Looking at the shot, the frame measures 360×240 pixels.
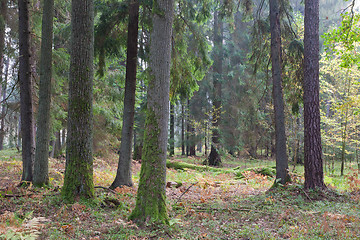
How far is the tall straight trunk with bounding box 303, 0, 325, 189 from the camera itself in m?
7.31

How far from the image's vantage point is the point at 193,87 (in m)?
9.02

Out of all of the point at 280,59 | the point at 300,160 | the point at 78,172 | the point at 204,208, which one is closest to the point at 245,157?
the point at 300,160

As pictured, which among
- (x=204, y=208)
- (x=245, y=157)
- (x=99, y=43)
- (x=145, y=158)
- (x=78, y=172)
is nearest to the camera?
(x=145, y=158)

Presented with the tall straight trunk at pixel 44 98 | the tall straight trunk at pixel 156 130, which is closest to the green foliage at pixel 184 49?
the tall straight trunk at pixel 156 130

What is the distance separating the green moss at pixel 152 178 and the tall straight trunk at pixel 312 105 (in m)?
4.80

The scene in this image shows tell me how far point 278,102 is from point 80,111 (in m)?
6.03

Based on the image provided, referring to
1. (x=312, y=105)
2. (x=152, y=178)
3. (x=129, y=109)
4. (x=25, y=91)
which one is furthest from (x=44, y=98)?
(x=312, y=105)

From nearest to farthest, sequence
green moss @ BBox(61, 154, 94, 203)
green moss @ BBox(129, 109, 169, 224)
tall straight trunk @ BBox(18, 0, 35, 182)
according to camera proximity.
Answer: green moss @ BBox(129, 109, 169, 224)
green moss @ BBox(61, 154, 94, 203)
tall straight trunk @ BBox(18, 0, 35, 182)

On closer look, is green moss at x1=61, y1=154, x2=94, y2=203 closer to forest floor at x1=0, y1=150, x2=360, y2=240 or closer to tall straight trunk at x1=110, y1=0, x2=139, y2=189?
forest floor at x1=0, y1=150, x2=360, y2=240

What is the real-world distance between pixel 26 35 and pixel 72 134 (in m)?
3.58

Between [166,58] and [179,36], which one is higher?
[179,36]

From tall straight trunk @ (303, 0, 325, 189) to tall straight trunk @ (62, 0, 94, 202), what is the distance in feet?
19.4

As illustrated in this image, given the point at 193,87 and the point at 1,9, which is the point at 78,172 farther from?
the point at 1,9

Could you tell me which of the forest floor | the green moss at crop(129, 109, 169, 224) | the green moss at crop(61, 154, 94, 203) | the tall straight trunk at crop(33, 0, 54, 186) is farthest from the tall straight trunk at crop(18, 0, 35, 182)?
the green moss at crop(129, 109, 169, 224)
